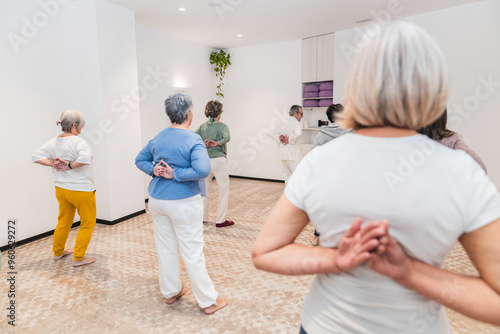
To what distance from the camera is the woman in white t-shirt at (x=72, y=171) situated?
9.46 feet

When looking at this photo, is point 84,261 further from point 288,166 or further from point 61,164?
point 288,166

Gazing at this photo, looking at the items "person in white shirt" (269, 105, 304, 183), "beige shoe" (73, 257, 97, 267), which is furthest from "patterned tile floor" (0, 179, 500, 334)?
"person in white shirt" (269, 105, 304, 183)

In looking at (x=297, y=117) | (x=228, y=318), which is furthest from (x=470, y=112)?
(x=228, y=318)

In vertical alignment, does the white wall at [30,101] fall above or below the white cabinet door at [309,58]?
below

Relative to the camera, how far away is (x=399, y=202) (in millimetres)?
637

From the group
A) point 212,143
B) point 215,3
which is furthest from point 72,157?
point 215,3

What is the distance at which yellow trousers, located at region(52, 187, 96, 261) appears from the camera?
2.96m

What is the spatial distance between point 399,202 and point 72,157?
297 cm

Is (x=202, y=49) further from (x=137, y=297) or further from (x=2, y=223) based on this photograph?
(x=137, y=297)

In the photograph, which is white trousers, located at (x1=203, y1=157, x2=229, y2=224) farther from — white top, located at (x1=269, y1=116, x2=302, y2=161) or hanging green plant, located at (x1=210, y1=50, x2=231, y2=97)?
Answer: hanging green plant, located at (x1=210, y1=50, x2=231, y2=97)

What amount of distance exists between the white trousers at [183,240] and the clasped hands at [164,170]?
0.18 metres

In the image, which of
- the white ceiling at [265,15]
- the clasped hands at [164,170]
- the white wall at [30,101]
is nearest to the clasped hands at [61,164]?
the white wall at [30,101]

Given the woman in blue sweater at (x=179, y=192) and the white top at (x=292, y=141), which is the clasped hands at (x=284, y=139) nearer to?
the white top at (x=292, y=141)

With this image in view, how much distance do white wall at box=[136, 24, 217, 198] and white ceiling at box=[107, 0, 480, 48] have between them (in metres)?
0.25
